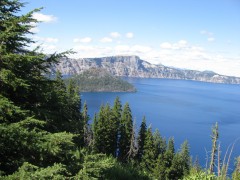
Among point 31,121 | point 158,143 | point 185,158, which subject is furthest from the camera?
point 185,158

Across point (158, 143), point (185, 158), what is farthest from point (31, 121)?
point (185, 158)

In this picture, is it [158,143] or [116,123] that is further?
[158,143]

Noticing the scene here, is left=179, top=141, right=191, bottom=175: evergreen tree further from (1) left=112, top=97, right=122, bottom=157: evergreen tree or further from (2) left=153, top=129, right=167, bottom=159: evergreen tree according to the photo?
(1) left=112, top=97, right=122, bottom=157: evergreen tree

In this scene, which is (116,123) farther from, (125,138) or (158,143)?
(158,143)

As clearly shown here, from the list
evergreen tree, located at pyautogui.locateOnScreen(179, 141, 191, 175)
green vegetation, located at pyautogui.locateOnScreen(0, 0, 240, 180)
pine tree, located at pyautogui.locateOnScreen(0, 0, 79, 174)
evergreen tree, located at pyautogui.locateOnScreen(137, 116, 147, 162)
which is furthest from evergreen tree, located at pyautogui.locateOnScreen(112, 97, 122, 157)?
pine tree, located at pyautogui.locateOnScreen(0, 0, 79, 174)

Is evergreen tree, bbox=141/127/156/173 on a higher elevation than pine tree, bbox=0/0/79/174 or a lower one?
lower

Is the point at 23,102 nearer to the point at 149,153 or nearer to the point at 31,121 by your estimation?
A: the point at 31,121

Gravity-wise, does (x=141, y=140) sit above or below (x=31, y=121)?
below

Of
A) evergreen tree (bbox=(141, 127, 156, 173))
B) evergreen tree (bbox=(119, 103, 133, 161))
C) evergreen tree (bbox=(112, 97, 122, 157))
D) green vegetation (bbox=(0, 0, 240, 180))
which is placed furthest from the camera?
evergreen tree (bbox=(119, 103, 133, 161))

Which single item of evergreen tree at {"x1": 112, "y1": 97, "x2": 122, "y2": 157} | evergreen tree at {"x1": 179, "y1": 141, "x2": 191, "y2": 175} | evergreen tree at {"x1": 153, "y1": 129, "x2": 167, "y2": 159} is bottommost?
evergreen tree at {"x1": 179, "y1": 141, "x2": 191, "y2": 175}

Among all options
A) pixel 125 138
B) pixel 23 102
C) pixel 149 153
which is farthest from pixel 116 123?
pixel 23 102

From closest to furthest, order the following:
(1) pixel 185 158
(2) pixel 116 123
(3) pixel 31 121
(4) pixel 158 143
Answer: (3) pixel 31 121 < (2) pixel 116 123 < (4) pixel 158 143 < (1) pixel 185 158

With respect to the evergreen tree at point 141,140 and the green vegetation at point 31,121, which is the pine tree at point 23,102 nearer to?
the green vegetation at point 31,121

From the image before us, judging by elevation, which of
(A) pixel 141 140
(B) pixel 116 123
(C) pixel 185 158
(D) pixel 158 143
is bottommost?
(C) pixel 185 158
